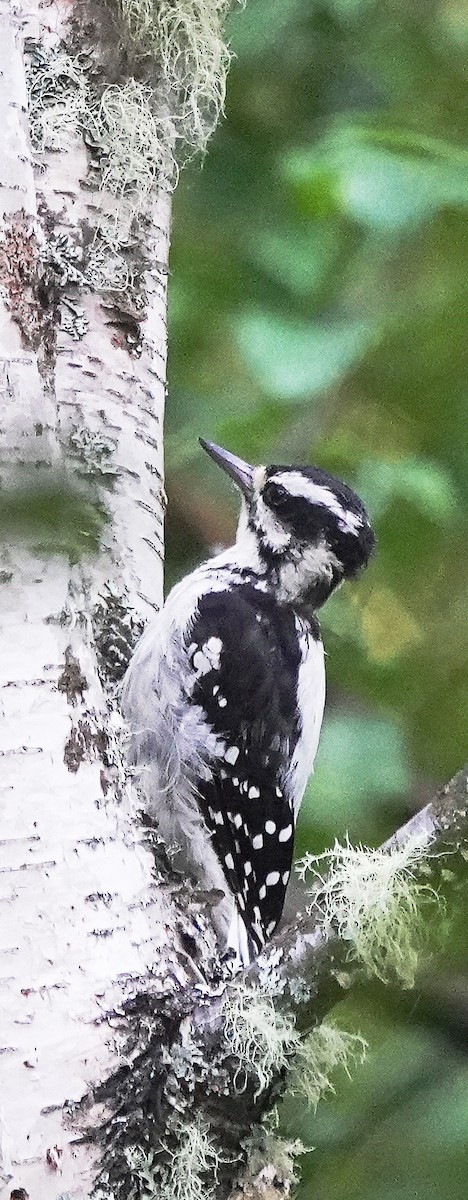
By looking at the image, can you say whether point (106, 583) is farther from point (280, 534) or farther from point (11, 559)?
point (280, 534)

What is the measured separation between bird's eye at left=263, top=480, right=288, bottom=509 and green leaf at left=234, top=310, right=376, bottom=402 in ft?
0.42

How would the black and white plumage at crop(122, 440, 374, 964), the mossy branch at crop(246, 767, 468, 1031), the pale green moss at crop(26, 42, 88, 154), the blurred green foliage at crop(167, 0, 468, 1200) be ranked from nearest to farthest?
the mossy branch at crop(246, 767, 468, 1031) → the pale green moss at crop(26, 42, 88, 154) → the black and white plumage at crop(122, 440, 374, 964) → the blurred green foliage at crop(167, 0, 468, 1200)

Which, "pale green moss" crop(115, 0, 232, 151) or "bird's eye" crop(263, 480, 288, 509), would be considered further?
"bird's eye" crop(263, 480, 288, 509)

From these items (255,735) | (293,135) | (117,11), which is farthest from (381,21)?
(255,735)

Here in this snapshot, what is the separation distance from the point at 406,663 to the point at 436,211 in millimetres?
650

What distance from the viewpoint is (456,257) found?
1.93 m

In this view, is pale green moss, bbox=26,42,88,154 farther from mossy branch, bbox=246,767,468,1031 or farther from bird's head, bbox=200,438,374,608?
mossy branch, bbox=246,767,468,1031

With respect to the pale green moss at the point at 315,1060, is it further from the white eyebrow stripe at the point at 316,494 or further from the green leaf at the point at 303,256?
the green leaf at the point at 303,256

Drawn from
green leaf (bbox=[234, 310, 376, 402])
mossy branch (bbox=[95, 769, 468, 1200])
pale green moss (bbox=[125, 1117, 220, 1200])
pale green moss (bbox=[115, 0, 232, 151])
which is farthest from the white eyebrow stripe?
pale green moss (bbox=[125, 1117, 220, 1200])

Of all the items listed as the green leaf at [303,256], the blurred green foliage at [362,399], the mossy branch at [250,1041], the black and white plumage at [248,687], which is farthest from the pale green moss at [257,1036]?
the green leaf at [303,256]

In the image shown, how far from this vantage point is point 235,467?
1.72 m

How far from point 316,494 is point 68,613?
0.65 meters

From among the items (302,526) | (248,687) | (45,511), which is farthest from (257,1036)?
(302,526)

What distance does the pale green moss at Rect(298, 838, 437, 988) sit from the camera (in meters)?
0.94
